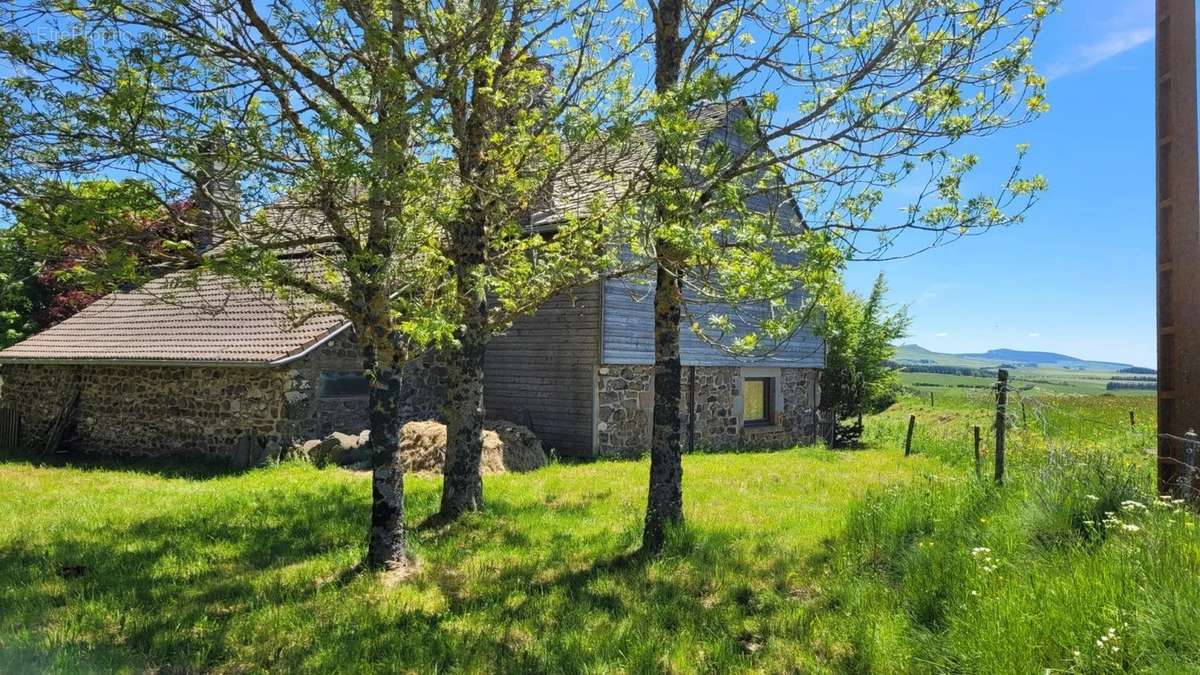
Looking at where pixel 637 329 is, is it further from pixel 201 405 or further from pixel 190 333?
pixel 190 333

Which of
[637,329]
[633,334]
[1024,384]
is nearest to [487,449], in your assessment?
[633,334]

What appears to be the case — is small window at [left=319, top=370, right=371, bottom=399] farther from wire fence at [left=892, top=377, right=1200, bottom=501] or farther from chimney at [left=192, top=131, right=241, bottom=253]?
wire fence at [left=892, top=377, right=1200, bottom=501]

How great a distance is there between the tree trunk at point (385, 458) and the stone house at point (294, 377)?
650 cm

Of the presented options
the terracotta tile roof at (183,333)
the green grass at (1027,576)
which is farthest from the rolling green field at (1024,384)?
the terracotta tile roof at (183,333)

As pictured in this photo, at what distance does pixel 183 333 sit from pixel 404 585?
11.6m

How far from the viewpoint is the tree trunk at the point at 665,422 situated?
24.1 ft

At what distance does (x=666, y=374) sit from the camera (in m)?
7.38

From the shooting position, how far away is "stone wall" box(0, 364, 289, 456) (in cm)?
1355

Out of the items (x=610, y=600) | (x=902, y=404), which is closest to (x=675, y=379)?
(x=610, y=600)

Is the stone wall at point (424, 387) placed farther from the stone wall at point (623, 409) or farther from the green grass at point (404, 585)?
the green grass at point (404, 585)

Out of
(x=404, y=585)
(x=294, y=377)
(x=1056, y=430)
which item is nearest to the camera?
(x=404, y=585)

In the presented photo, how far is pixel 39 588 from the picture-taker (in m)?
6.09

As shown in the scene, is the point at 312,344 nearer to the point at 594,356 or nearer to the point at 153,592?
the point at 594,356

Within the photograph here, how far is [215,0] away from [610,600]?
589cm
